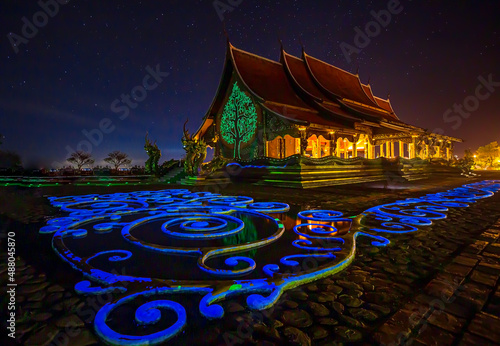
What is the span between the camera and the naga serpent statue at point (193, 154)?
11.3 m

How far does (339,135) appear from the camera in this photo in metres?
14.9

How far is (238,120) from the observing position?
53.1ft

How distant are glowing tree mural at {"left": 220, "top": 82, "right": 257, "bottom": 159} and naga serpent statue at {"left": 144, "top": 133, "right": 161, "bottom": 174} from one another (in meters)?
4.88

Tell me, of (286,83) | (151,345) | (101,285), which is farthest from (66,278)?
(286,83)

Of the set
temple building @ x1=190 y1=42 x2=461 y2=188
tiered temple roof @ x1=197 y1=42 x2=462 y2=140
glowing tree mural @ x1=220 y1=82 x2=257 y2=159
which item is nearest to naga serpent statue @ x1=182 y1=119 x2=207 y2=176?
temple building @ x1=190 y1=42 x2=461 y2=188

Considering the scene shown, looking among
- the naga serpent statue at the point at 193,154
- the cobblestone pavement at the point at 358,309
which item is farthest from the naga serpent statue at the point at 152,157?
the cobblestone pavement at the point at 358,309

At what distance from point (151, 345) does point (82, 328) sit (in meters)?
0.46

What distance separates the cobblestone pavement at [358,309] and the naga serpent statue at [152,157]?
12.3 m

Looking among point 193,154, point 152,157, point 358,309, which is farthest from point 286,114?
point 358,309

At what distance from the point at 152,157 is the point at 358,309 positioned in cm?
1452

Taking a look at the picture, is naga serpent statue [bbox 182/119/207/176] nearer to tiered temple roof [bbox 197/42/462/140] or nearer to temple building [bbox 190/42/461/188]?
temple building [bbox 190/42/461/188]

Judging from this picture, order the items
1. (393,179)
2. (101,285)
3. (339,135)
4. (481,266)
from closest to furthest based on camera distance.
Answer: (101,285) → (481,266) → (393,179) → (339,135)

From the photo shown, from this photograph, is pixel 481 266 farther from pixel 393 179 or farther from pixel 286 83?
pixel 286 83

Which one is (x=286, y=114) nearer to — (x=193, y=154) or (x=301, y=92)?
(x=301, y=92)
